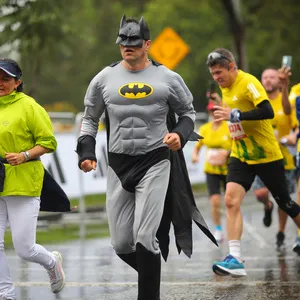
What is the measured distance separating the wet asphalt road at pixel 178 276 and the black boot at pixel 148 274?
35.9 inches

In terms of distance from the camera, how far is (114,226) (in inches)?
315

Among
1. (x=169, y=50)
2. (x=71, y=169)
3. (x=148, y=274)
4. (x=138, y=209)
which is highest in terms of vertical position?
(x=138, y=209)

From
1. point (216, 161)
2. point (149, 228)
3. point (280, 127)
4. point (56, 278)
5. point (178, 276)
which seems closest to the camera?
point (149, 228)

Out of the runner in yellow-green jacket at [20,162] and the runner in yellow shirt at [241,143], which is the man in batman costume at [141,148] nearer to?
the runner in yellow-green jacket at [20,162]

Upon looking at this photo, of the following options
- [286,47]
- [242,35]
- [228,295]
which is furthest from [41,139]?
[286,47]

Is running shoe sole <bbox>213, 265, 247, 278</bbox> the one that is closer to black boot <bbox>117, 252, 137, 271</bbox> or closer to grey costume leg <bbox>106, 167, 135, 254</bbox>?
black boot <bbox>117, 252, 137, 271</bbox>

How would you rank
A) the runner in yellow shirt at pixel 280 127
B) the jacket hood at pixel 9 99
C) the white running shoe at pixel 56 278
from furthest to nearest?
the runner in yellow shirt at pixel 280 127 < the white running shoe at pixel 56 278 < the jacket hood at pixel 9 99

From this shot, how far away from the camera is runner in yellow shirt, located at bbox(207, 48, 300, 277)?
993cm

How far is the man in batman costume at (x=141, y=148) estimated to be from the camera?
7844 millimetres

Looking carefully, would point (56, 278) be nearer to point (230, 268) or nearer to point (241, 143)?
point (230, 268)

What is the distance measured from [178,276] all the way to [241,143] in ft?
4.66

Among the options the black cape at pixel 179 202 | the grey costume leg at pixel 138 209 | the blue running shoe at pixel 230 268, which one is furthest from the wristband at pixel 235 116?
the grey costume leg at pixel 138 209

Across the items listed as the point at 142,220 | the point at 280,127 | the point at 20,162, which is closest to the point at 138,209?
the point at 142,220

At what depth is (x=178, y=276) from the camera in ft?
33.5
